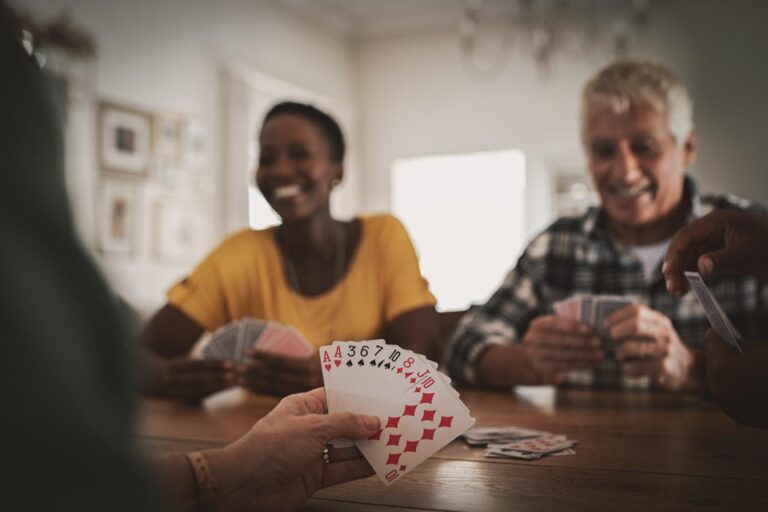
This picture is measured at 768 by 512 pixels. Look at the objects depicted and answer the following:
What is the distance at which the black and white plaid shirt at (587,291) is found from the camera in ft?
7.43

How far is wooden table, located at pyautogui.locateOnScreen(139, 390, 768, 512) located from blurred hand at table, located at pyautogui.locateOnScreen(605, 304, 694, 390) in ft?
0.30

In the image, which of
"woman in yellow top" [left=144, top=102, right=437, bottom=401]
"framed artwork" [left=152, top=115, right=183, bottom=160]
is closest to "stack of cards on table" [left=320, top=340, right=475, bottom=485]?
"woman in yellow top" [left=144, top=102, right=437, bottom=401]

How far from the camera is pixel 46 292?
0.42 meters

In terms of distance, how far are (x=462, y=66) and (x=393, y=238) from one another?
4901mm

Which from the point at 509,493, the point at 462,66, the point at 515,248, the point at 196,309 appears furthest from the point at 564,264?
the point at 462,66

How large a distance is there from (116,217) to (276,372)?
3.12 metres

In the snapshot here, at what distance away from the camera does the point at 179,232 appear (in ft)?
17.5

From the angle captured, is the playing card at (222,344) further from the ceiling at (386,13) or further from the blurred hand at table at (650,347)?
the ceiling at (386,13)

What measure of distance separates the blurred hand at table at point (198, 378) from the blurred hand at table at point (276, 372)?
4 centimetres

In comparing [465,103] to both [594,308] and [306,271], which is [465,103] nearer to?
[306,271]

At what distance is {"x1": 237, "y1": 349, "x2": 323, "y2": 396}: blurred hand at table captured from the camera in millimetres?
1952

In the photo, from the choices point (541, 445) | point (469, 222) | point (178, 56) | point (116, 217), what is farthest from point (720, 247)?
point (469, 222)

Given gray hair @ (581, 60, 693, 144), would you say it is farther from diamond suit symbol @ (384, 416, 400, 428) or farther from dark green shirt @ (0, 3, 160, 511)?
dark green shirt @ (0, 3, 160, 511)

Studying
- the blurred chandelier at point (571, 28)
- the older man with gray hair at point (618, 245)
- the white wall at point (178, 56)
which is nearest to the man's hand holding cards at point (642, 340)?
the older man with gray hair at point (618, 245)
